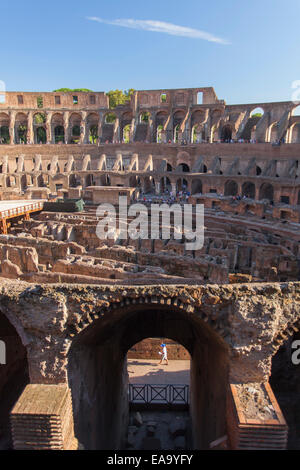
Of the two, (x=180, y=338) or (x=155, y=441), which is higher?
(x=180, y=338)

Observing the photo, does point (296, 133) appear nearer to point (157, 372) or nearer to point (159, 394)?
point (157, 372)

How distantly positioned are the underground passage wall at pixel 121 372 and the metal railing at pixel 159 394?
804 millimetres

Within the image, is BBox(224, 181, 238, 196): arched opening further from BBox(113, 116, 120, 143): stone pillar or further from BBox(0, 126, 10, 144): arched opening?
BBox(0, 126, 10, 144): arched opening

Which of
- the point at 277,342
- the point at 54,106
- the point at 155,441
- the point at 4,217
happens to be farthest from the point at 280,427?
the point at 54,106

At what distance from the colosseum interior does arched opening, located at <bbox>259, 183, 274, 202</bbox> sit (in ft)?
0.65

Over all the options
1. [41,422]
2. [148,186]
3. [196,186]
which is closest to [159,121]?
[148,186]

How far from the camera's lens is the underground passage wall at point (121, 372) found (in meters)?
8.38

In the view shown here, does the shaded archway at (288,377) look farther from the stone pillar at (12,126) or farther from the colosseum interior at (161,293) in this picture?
the stone pillar at (12,126)

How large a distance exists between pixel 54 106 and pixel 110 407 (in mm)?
43118

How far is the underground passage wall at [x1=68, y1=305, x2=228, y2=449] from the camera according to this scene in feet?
27.5

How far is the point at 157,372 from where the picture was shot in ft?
49.3
